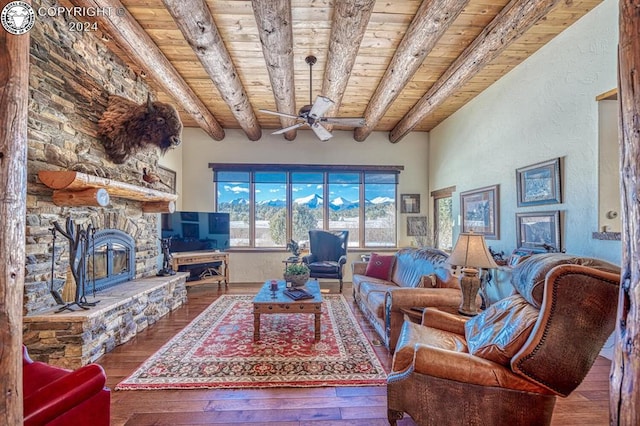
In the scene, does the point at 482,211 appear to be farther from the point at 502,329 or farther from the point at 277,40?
the point at 277,40

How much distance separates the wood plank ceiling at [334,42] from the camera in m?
2.43

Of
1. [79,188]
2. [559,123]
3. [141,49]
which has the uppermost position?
[141,49]

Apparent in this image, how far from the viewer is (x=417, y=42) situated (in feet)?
8.96

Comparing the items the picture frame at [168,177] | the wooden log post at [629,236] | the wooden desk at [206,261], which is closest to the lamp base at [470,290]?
the wooden log post at [629,236]

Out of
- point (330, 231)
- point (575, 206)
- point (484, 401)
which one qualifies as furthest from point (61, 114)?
point (575, 206)

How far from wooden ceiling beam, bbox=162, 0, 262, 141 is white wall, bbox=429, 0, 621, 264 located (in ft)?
11.4

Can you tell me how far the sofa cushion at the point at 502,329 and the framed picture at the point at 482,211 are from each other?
2539 millimetres

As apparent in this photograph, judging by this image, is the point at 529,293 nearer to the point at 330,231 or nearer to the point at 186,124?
the point at 330,231

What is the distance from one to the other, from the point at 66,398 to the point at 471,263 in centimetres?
261

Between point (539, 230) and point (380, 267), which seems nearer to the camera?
point (539, 230)

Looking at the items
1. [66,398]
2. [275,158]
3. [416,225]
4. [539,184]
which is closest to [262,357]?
[66,398]

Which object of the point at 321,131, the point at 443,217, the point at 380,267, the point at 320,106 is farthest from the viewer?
the point at 443,217

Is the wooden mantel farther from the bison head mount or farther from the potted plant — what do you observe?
the potted plant

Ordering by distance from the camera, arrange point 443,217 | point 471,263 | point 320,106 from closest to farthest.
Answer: point 471,263, point 320,106, point 443,217
